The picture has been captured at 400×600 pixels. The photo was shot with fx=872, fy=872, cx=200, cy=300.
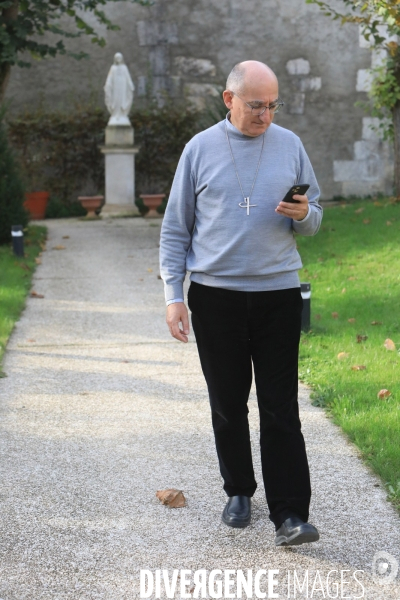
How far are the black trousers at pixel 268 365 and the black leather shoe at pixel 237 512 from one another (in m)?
0.19

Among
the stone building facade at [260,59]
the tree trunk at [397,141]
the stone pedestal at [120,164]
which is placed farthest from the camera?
the stone building facade at [260,59]

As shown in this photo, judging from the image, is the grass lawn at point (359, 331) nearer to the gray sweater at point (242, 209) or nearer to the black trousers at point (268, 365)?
the black trousers at point (268, 365)

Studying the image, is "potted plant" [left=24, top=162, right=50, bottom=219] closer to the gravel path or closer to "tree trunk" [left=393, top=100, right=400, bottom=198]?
"tree trunk" [left=393, top=100, right=400, bottom=198]

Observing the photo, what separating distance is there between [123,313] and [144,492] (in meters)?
4.23

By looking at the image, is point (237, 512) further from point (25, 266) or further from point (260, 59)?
point (260, 59)

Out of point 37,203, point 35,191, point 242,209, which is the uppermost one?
point 242,209

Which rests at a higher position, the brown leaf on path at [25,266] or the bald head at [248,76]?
the bald head at [248,76]

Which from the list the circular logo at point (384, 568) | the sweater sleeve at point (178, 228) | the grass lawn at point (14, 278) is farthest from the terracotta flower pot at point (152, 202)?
the circular logo at point (384, 568)

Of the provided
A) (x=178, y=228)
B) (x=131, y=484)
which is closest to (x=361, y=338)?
(x=131, y=484)

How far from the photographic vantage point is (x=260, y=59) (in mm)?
18578

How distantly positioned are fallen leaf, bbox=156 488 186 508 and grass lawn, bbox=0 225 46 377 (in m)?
2.49

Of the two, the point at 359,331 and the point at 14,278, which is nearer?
the point at 359,331

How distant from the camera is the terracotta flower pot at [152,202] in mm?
16438

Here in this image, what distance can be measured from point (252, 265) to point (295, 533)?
1021 mm
